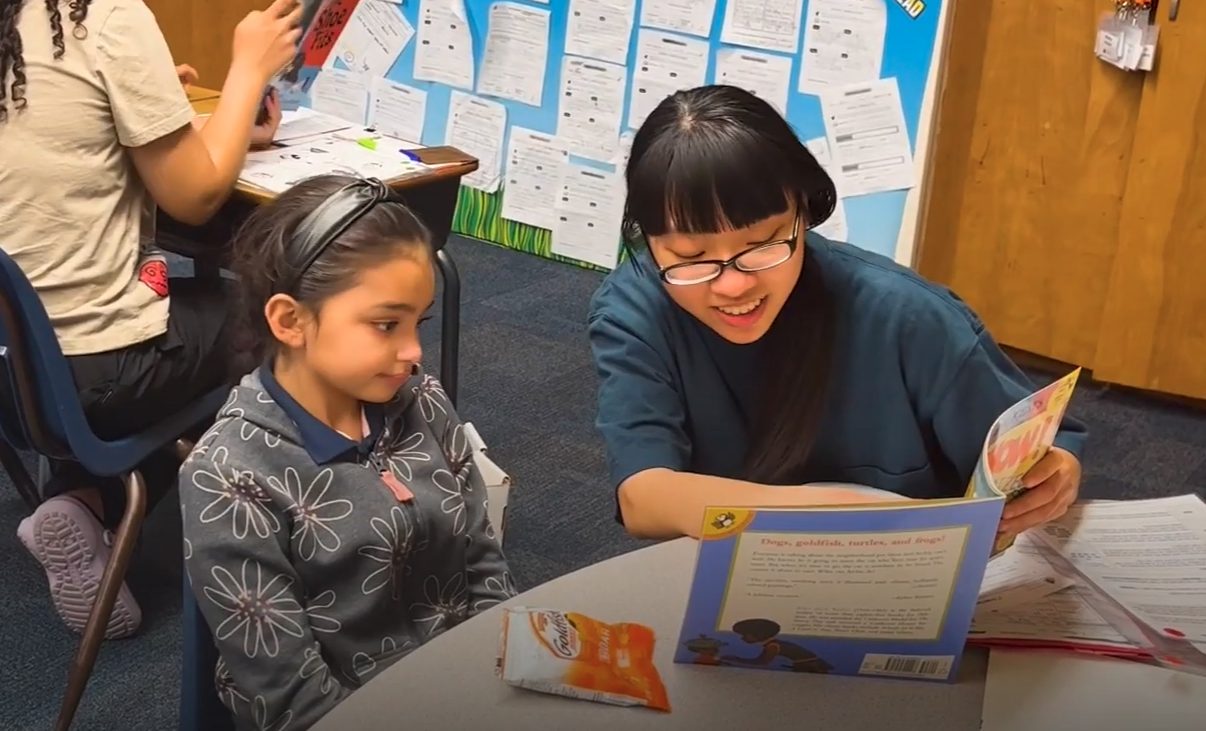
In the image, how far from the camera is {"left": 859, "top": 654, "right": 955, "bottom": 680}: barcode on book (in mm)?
947

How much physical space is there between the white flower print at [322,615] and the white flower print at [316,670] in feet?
0.10

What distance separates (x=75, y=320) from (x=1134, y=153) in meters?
2.24

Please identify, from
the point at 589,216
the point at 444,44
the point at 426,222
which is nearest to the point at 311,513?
the point at 426,222

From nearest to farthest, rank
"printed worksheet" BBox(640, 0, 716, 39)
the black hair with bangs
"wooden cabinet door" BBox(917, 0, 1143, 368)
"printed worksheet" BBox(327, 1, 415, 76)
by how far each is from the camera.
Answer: the black hair with bangs
"wooden cabinet door" BBox(917, 0, 1143, 368)
"printed worksheet" BBox(640, 0, 716, 39)
"printed worksheet" BBox(327, 1, 415, 76)

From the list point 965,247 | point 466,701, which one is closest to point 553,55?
point 965,247

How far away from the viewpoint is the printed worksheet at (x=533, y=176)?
3820 millimetres

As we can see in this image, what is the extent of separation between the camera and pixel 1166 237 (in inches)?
115

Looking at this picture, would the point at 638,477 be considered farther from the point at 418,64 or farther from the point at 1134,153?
the point at 418,64

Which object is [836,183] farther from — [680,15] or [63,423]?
[63,423]

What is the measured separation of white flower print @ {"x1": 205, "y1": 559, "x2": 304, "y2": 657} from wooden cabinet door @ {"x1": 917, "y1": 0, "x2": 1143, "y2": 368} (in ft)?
7.64

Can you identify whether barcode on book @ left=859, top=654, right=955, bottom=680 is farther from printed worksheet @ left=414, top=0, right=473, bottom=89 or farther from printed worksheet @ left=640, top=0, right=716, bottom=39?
printed worksheet @ left=414, top=0, right=473, bottom=89

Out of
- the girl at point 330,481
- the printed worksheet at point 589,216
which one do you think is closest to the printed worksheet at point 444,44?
the printed worksheet at point 589,216

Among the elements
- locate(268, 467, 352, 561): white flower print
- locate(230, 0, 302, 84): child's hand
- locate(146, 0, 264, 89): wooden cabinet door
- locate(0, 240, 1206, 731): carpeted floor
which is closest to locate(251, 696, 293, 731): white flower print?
locate(268, 467, 352, 561): white flower print

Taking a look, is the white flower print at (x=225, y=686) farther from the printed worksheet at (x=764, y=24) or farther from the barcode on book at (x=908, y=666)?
the printed worksheet at (x=764, y=24)
